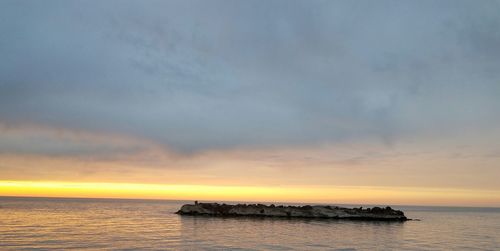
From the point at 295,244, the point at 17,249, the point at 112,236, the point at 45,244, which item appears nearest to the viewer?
the point at 17,249

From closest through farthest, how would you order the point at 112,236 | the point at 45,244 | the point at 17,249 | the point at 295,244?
the point at 17,249 → the point at 45,244 → the point at 295,244 → the point at 112,236

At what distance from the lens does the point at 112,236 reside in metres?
46.3

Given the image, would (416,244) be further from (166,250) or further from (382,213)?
(382,213)

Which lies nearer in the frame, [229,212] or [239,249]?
[239,249]

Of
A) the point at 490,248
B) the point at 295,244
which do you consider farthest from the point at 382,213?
the point at 295,244

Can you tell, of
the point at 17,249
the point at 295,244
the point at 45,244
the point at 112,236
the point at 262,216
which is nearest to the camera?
the point at 17,249

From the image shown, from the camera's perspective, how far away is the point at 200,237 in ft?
156

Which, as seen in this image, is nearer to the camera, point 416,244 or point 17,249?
point 17,249

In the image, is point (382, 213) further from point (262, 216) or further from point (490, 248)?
point (490, 248)

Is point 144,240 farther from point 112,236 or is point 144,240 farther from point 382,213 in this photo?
point 382,213

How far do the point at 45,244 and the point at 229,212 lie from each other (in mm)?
63007

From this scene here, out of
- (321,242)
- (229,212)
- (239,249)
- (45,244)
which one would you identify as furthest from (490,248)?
(229,212)

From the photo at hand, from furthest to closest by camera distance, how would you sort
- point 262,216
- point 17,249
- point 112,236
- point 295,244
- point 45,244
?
1. point 262,216
2. point 112,236
3. point 295,244
4. point 45,244
5. point 17,249

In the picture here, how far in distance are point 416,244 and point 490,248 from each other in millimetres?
7457
